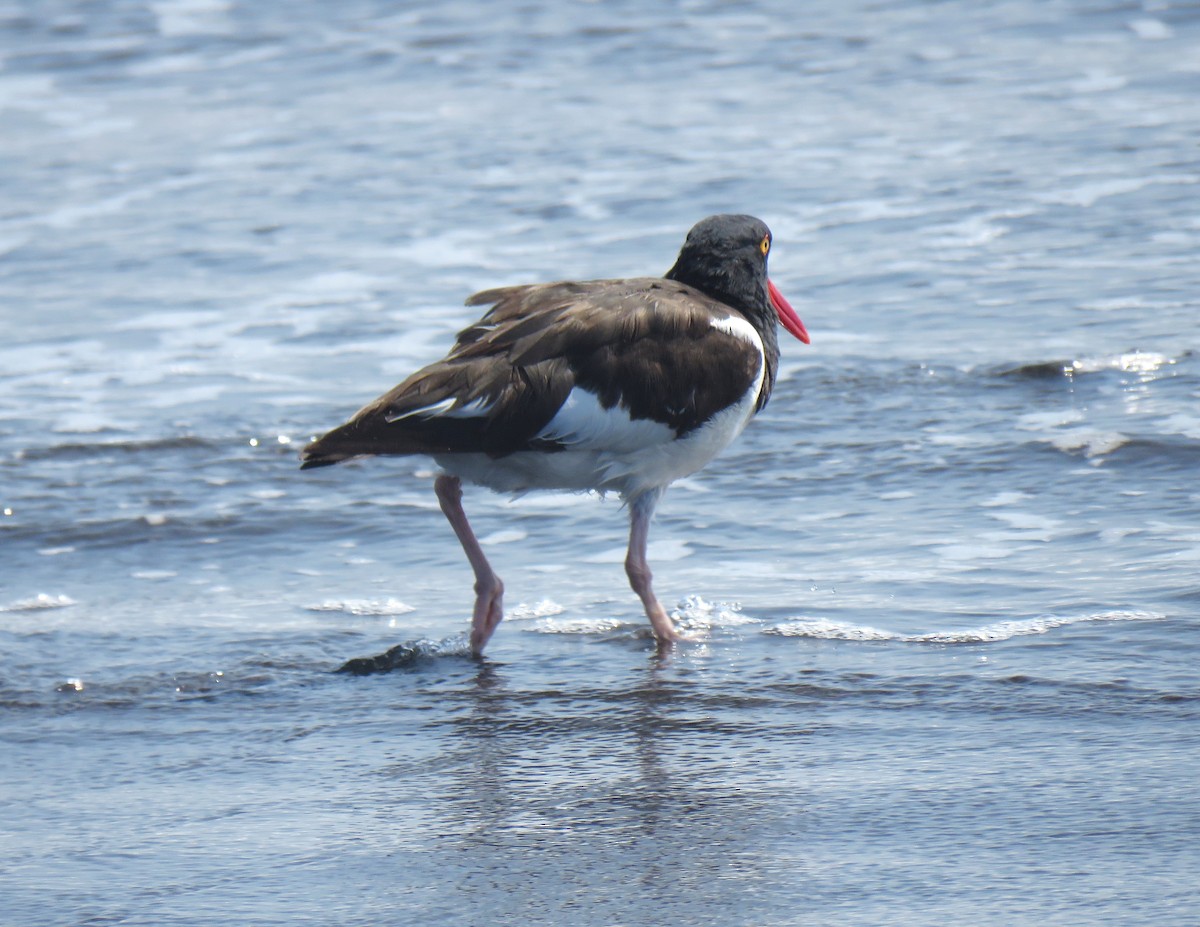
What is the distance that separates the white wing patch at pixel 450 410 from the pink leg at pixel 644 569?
0.64m

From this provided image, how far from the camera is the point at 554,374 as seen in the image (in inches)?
199

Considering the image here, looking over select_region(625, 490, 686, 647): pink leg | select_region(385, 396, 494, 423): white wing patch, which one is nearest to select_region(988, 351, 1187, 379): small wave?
select_region(625, 490, 686, 647): pink leg

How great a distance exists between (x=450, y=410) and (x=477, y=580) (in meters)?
0.53

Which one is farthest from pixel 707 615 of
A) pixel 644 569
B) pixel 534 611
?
pixel 534 611

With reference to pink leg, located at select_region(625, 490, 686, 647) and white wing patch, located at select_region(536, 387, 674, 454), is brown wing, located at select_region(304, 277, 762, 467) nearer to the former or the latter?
white wing patch, located at select_region(536, 387, 674, 454)

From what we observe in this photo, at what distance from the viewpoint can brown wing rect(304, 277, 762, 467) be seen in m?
4.93

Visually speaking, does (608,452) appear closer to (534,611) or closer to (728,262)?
(534,611)

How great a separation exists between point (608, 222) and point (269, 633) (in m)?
5.63

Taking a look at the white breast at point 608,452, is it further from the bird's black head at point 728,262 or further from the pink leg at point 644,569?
the bird's black head at point 728,262

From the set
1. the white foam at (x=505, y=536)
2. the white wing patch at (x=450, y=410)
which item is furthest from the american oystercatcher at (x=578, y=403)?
the white foam at (x=505, y=536)

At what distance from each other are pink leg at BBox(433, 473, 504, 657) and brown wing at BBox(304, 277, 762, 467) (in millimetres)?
348

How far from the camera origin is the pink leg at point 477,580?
16.7 feet

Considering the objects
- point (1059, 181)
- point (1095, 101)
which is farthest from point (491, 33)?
point (1059, 181)

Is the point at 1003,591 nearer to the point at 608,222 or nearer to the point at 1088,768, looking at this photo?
the point at 1088,768
